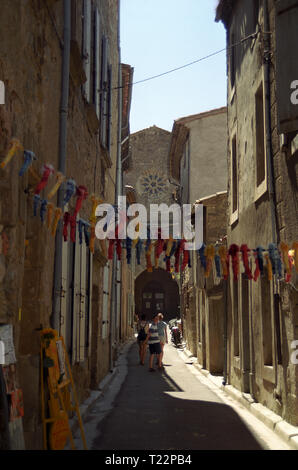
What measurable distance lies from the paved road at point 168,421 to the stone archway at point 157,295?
1206 inches

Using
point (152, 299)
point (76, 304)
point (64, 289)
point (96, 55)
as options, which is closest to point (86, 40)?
point (96, 55)

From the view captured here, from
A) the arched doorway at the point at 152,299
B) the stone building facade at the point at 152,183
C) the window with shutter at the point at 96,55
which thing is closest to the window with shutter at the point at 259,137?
the window with shutter at the point at 96,55

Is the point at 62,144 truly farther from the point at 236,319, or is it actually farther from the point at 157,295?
the point at 157,295

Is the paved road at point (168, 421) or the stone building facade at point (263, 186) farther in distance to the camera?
the stone building facade at point (263, 186)

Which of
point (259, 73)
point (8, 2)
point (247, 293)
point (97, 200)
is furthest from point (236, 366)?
point (8, 2)

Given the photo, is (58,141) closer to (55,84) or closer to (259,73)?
(55,84)

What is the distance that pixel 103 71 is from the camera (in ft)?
37.7

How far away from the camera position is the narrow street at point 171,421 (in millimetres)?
6164

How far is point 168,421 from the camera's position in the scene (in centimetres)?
750

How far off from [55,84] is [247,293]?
5.22 metres

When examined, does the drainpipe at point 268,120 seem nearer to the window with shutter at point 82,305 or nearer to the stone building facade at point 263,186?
the stone building facade at point 263,186

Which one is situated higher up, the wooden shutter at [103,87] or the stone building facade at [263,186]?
the wooden shutter at [103,87]

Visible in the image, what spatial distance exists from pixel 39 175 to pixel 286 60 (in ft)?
10.4

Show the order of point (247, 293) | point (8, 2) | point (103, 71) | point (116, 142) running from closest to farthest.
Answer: point (8, 2) < point (247, 293) < point (103, 71) < point (116, 142)
